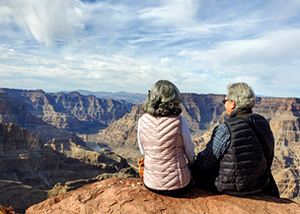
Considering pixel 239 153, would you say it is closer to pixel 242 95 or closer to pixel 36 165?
pixel 242 95

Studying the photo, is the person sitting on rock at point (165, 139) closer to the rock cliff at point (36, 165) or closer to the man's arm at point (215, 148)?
the man's arm at point (215, 148)

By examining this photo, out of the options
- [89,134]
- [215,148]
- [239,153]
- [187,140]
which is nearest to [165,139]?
[187,140]

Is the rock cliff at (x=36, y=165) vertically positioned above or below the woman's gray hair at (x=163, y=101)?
below

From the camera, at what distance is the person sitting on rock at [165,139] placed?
2883 millimetres

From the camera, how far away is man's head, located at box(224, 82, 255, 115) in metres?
3.23

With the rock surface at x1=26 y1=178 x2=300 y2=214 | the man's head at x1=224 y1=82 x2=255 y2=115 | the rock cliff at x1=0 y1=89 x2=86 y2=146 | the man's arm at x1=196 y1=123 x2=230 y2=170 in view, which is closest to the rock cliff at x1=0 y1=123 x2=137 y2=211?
the rock surface at x1=26 y1=178 x2=300 y2=214

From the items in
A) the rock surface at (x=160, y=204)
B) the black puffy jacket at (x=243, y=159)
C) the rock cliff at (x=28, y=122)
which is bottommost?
the rock cliff at (x=28, y=122)

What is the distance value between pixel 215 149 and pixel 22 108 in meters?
102

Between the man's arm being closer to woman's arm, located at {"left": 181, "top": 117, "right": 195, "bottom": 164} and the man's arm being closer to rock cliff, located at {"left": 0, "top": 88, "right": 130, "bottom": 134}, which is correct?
woman's arm, located at {"left": 181, "top": 117, "right": 195, "bottom": 164}

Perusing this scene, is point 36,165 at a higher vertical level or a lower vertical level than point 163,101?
lower

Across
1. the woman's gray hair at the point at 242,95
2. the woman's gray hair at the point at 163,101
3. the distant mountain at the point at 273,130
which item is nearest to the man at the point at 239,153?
the woman's gray hair at the point at 242,95

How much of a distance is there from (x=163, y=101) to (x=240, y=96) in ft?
4.66

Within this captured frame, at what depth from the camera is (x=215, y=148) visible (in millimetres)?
3080

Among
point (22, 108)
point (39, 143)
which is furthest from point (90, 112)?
point (39, 143)
